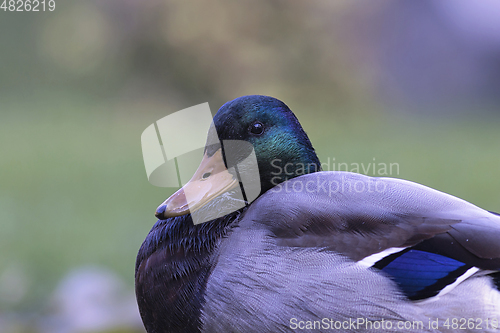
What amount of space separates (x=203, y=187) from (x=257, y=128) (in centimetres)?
18

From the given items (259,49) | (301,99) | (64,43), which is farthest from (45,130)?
(301,99)

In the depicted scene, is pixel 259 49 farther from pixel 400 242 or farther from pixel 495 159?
pixel 400 242

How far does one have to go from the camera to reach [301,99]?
194 inches

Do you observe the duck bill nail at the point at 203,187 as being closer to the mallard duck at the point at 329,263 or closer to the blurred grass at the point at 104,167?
the mallard duck at the point at 329,263

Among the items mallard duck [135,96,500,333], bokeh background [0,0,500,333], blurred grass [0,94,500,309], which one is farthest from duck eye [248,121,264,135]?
bokeh background [0,0,500,333]

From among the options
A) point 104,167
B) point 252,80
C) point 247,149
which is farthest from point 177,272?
point 252,80

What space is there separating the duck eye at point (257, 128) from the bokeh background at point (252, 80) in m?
2.21

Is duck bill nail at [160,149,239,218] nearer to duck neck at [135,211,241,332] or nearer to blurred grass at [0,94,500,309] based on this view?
duck neck at [135,211,241,332]

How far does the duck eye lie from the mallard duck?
5.2 inches

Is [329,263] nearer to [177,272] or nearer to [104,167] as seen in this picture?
[177,272]

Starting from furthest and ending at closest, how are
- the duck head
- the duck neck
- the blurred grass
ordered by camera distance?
the blurred grass, the duck head, the duck neck

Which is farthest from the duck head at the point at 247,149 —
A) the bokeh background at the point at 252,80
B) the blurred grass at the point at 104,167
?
Result: the bokeh background at the point at 252,80

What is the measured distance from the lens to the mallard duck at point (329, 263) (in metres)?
0.85

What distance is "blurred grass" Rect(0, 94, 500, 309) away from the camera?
2.37 metres
